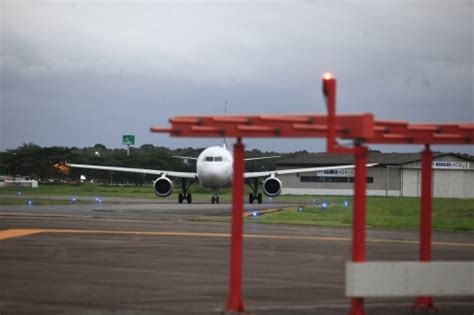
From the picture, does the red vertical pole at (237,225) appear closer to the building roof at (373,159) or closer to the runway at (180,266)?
the runway at (180,266)

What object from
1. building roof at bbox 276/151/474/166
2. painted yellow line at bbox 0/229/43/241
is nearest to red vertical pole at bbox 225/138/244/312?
painted yellow line at bbox 0/229/43/241

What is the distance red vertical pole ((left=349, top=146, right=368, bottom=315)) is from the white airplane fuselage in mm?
38975

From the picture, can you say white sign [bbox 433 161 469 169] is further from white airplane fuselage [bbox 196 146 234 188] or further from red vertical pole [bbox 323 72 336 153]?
red vertical pole [bbox 323 72 336 153]

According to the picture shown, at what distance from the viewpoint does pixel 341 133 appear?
9.54m

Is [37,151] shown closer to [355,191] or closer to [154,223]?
[154,223]

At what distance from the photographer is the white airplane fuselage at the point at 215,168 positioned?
48.8 m

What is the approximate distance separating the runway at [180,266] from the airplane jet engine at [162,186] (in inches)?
951

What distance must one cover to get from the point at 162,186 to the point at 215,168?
535cm

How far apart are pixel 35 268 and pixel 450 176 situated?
67182 millimetres

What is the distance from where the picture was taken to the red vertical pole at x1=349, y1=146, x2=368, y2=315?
30.7ft

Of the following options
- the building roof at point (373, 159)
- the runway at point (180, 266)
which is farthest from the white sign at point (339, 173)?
the runway at point (180, 266)

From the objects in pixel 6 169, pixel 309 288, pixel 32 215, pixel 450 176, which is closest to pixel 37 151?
pixel 6 169

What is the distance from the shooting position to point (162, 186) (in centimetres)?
5241

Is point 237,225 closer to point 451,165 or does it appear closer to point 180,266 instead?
point 180,266
